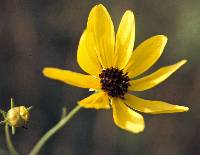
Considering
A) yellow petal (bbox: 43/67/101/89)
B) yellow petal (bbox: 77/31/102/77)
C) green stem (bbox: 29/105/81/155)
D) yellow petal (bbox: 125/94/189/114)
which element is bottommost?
green stem (bbox: 29/105/81/155)

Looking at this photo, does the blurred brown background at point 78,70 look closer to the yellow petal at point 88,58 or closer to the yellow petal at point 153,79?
the yellow petal at point 153,79

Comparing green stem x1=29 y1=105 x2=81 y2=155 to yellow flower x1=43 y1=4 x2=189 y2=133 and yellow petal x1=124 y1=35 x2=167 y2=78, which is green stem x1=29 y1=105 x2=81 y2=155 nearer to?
yellow flower x1=43 y1=4 x2=189 y2=133

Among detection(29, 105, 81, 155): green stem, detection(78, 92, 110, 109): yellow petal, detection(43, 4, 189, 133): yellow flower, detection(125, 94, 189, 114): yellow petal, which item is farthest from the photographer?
detection(43, 4, 189, 133): yellow flower

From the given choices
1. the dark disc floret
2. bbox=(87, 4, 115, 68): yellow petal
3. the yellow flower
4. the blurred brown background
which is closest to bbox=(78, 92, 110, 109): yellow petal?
the yellow flower

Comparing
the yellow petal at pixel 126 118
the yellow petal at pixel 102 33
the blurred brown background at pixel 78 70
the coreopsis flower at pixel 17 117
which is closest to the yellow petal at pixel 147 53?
the yellow petal at pixel 102 33

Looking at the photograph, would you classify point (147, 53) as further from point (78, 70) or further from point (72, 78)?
point (78, 70)

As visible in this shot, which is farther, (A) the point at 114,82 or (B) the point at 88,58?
(A) the point at 114,82

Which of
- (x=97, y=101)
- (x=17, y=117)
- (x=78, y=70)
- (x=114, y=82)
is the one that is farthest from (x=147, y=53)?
(x=78, y=70)
